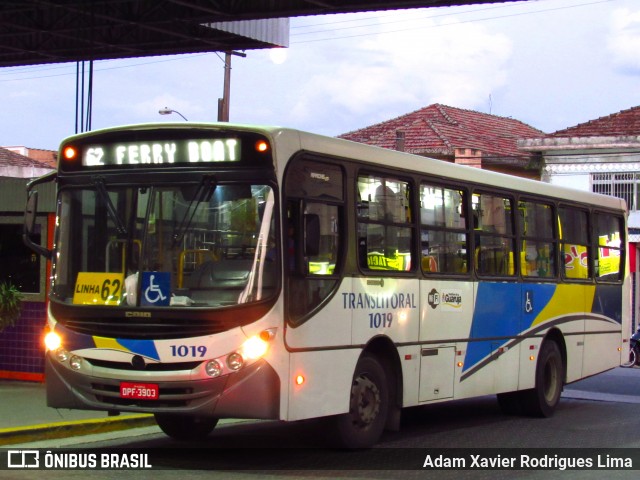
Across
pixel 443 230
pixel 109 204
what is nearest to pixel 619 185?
pixel 443 230

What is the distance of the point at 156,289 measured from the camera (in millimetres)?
9727

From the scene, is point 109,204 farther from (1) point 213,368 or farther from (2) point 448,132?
(2) point 448,132

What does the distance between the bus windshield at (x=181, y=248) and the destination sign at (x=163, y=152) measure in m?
0.24

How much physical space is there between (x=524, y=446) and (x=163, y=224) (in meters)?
4.81

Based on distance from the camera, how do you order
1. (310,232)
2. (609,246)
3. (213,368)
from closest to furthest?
(213,368)
(310,232)
(609,246)

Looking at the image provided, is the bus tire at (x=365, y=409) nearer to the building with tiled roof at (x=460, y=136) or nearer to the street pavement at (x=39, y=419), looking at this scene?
the street pavement at (x=39, y=419)

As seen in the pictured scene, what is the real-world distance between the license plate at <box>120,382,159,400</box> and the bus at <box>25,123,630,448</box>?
0.01m

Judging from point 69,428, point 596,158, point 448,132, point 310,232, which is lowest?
point 69,428

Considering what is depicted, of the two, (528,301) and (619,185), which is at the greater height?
(619,185)

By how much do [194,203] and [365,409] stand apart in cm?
282

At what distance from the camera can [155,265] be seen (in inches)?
385

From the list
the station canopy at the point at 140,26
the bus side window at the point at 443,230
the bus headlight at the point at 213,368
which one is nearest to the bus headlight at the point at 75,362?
the bus headlight at the point at 213,368

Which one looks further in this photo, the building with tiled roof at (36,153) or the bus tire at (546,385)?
the building with tiled roof at (36,153)

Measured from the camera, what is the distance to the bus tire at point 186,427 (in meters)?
11.7
